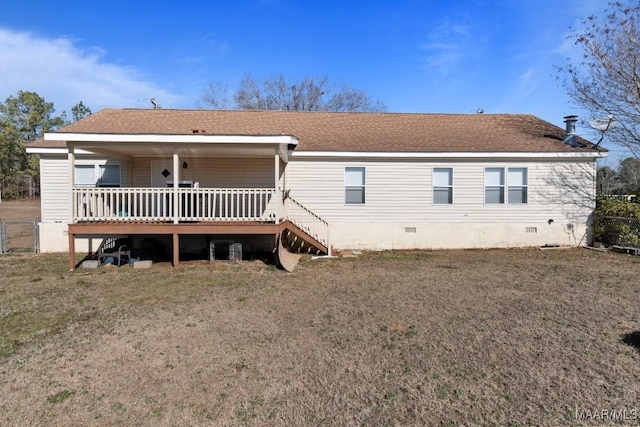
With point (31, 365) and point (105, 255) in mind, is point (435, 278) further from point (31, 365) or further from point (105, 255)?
point (105, 255)

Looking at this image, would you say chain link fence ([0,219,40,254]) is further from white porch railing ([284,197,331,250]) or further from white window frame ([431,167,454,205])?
white window frame ([431,167,454,205])

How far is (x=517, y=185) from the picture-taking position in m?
12.0

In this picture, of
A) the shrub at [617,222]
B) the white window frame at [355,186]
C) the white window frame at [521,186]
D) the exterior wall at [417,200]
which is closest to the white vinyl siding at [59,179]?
Answer: the exterior wall at [417,200]

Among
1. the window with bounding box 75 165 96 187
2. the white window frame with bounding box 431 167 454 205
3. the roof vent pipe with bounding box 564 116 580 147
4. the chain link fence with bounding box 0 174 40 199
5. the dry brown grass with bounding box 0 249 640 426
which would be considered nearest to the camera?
the dry brown grass with bounding box 0 249 640 426

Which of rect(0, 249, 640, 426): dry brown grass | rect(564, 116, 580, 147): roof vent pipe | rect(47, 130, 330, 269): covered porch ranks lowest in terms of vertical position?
rect(0, 249, 640, 426): dry brown grass

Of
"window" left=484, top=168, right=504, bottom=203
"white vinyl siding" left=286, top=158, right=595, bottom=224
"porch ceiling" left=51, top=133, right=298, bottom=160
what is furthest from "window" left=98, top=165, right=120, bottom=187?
"window" left=484, top=168, right=504, bottom=203

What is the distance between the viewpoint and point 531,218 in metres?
12.0

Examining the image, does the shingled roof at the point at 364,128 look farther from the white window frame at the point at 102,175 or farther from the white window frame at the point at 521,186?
the white window frame at the point at 102,175

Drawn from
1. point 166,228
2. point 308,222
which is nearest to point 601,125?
point 308,222

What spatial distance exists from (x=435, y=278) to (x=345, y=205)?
14.9 feet

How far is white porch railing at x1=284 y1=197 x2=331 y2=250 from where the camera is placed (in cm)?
1143

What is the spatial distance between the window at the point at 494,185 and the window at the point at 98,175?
11.8 metres

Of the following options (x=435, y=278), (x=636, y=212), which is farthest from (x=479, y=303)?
(x=636, y=212)

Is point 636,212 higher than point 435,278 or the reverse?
higher
